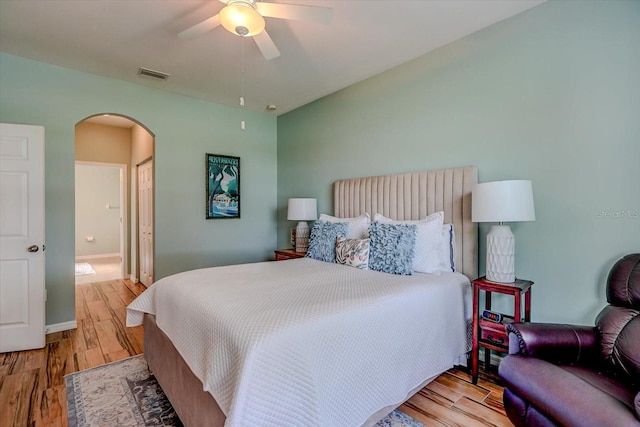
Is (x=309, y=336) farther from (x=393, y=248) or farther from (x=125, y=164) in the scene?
(x=125, y=164)

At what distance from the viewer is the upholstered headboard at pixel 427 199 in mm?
2586

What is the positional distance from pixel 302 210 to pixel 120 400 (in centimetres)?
258

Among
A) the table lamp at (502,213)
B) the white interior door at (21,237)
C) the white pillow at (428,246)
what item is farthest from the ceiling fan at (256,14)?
A: the white interior door at (21,237)

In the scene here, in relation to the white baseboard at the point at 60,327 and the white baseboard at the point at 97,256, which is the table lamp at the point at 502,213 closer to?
the white baseboard at the point at 60,327

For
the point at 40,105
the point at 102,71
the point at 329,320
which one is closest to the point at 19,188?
the point at 40,105

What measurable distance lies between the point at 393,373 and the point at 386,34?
2.57m

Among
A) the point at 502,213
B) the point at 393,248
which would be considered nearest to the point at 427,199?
the point at 393,248

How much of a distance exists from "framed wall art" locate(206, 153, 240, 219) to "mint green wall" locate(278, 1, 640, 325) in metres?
2.53

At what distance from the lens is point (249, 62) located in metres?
3.15

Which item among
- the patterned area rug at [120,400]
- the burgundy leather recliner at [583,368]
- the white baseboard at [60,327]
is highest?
the burgundy leather recliner at [583,368]

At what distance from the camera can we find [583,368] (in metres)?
1.49

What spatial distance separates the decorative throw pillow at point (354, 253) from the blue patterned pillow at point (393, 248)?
0.17 feet

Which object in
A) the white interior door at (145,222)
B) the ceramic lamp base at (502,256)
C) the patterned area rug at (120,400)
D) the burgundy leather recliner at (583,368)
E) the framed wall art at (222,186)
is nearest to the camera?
the burgundy leather recliner at (583,368)

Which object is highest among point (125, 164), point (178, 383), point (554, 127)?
point (125, 164)
